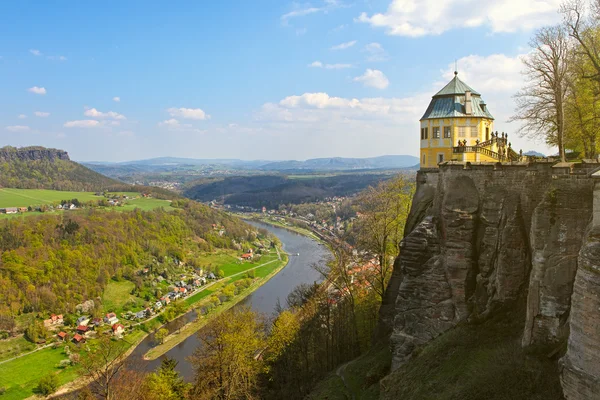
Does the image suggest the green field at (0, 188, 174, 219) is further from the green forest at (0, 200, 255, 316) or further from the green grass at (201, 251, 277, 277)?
the green grass at (201, 251, 277, 277)

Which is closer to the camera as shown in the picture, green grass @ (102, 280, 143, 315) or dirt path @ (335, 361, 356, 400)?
dirt path @ (335, 361, 356, 400)

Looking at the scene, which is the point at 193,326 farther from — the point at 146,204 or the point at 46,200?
the point at 46,200

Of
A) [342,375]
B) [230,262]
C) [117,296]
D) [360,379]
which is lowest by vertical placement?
[230,262]

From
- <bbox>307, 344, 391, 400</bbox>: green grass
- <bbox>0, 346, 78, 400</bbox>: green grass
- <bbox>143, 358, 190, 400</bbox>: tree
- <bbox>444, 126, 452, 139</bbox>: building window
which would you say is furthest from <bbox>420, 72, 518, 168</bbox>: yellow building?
<bbox>0, 346, 78, 400</bbox>: green grass

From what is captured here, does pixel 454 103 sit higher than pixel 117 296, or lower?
higher

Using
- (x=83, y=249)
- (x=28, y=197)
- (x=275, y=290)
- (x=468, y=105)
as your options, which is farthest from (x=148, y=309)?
(x=28, y=197)

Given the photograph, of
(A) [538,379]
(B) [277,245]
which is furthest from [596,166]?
(B) [277,245]

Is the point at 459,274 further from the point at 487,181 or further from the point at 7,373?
the point at 7,373

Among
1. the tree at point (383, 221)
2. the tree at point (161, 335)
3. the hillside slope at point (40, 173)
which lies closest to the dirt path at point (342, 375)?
the tree at point (383, 221)
